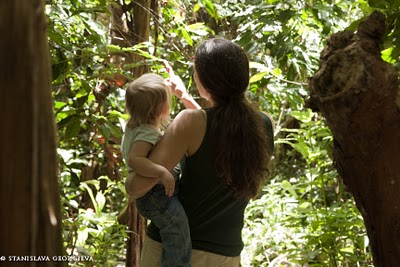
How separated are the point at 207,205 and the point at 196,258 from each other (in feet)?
0.61

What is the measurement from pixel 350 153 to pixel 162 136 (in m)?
0.66

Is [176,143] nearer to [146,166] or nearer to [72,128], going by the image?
[146,166]

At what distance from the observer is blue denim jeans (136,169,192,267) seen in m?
2.02

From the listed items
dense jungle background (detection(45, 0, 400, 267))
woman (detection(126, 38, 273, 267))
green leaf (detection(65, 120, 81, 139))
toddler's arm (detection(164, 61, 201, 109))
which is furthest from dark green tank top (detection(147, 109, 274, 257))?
green leaf (detection(65, 120, 81, 139))

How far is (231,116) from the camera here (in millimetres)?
Result: 2021

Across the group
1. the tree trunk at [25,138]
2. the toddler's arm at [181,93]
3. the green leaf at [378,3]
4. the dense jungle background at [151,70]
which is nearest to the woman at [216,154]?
the toddler's arm at [181,93]

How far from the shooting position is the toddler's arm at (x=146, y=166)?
1956 mm

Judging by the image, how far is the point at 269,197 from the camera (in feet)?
16.5

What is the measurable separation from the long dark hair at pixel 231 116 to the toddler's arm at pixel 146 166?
0.18 meters

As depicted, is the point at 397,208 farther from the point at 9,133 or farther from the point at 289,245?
the point at 289,245

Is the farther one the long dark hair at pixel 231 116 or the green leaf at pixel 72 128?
the green leaf at pixel 72 128

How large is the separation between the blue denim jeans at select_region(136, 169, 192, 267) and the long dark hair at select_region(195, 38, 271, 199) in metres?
0.20

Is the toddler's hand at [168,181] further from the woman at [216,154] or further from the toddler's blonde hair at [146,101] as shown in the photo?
the toddler's blonde hair at [146,101]

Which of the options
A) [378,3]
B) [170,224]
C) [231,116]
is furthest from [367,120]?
[170,224]
